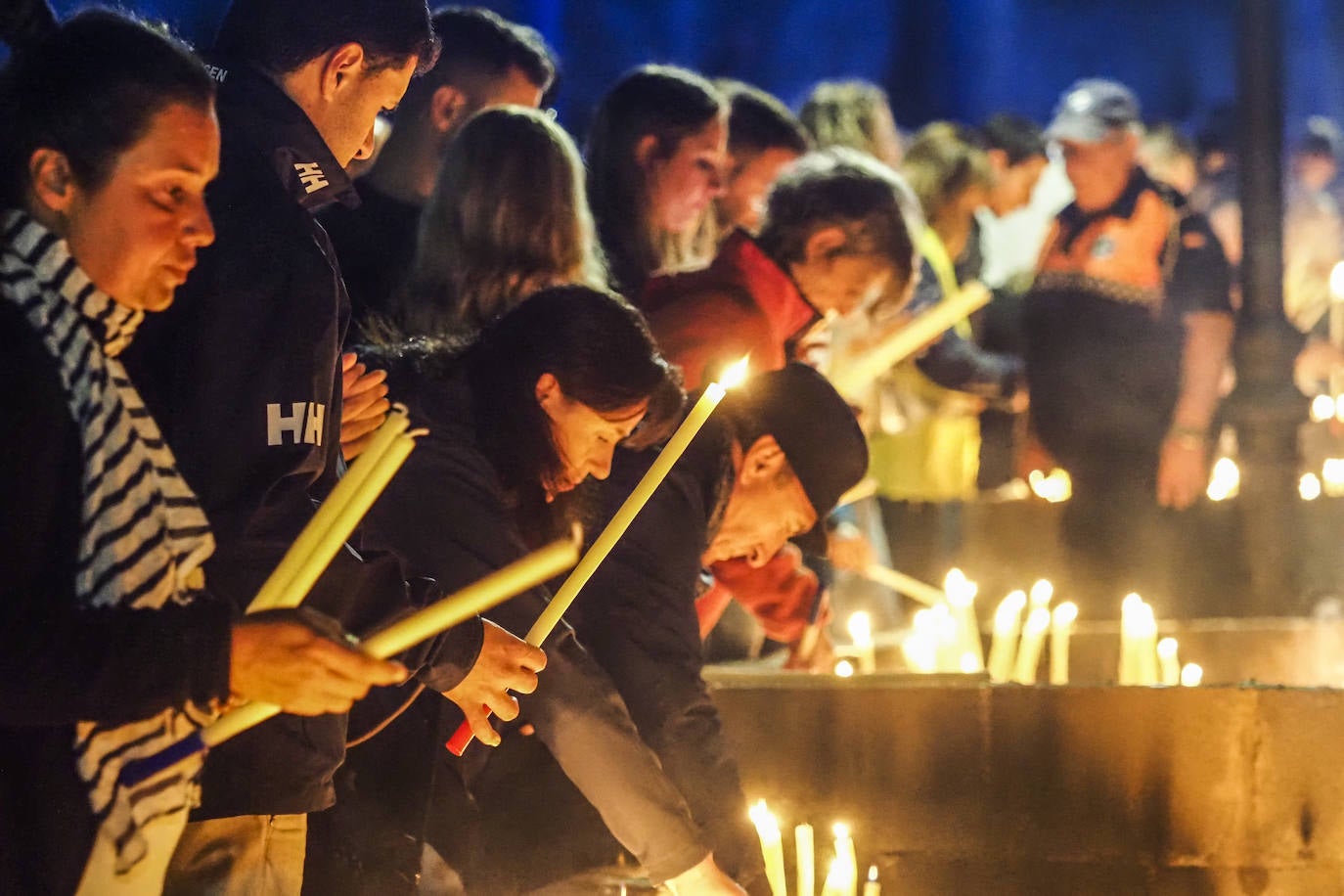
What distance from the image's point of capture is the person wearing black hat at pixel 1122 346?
26.4ft

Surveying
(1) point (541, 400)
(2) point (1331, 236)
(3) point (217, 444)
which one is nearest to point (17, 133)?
(3) point (217, 444)

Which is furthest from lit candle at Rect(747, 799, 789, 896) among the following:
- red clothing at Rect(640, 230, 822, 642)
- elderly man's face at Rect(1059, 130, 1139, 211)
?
elderly man's face at Rect(1059, 130, 1139, 211)

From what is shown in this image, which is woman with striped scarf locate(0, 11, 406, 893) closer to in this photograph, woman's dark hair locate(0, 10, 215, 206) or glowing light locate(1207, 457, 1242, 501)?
woman's dark hair locate(0, 10, 215, 206)

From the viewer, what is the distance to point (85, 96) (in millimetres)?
2346

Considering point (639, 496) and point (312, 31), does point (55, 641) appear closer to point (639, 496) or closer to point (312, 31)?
point (639, 496)

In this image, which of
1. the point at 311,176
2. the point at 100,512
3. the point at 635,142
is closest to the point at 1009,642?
the point at 635,142

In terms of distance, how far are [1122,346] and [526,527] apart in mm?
5074

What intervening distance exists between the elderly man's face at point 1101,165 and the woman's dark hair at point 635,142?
3245 millimetres

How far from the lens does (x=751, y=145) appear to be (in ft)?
20.6

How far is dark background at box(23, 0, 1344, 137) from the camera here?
8555 mm

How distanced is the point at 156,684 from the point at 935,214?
5.98 metres

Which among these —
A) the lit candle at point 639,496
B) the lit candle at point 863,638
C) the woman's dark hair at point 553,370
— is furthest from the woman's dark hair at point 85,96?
the lit candle at point 863,638

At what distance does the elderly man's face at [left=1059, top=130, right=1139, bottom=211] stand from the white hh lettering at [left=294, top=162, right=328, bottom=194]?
552 centimetres

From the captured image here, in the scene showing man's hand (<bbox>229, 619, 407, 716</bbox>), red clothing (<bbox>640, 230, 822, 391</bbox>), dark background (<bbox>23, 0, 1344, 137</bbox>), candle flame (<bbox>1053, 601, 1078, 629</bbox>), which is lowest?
man's hand (<bbox>229, 619, 407, 716</bbox>)
